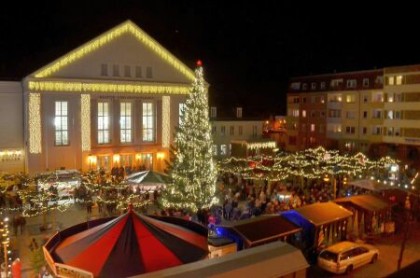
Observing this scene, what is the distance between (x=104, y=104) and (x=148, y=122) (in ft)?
13.7

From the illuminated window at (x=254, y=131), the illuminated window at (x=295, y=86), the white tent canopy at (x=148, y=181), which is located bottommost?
the white tent canopy at (x=148, y=181)

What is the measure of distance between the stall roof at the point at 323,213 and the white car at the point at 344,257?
145cm

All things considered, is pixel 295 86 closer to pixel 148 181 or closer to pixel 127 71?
pixel 127 71

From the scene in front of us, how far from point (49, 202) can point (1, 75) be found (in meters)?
13.9

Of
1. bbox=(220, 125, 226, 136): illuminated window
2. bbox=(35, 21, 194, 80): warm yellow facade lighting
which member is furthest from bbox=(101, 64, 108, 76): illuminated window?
bbox=(220, 125, 226, 136): illuminated window

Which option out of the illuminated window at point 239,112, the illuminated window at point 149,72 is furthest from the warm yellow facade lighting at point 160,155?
the illuminated window at point 239,112

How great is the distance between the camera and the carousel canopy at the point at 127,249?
31.5ft

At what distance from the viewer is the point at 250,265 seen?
31.3ft

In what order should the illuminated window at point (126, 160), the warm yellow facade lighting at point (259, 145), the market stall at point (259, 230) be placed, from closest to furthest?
the market stall at point (259, 230) → the illuminated window at point (126, 160) → the warm yellow facade lighting at point (259, 145)

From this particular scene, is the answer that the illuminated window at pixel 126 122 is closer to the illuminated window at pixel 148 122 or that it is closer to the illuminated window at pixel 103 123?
the illuminated window at pixel 103 123

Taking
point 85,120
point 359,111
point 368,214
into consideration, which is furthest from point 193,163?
point 359,111

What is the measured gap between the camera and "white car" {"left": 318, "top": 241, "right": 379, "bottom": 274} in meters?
16.4

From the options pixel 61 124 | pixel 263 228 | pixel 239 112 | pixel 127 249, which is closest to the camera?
pixel 127 249

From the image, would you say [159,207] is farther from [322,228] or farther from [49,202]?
[322,228]
